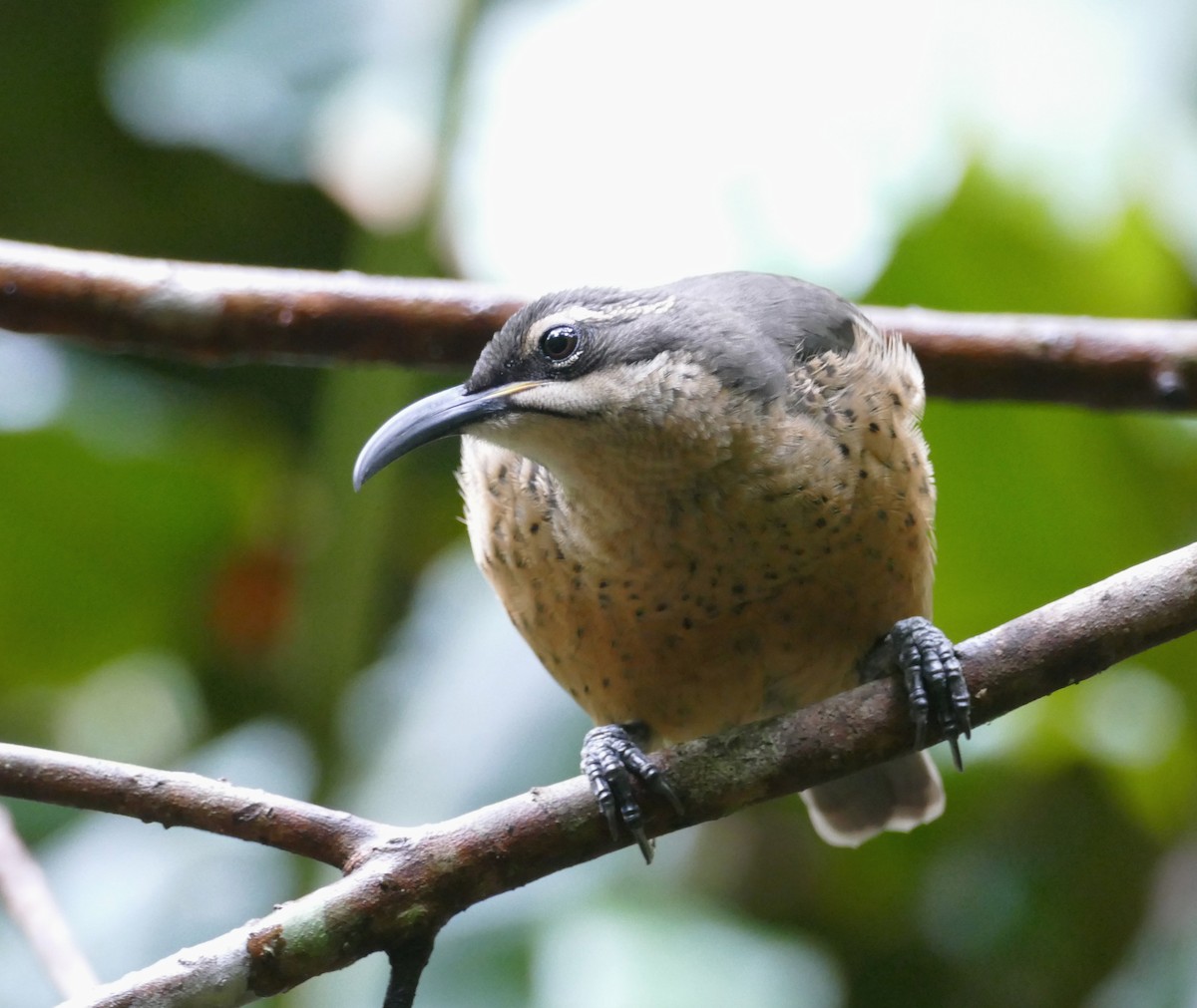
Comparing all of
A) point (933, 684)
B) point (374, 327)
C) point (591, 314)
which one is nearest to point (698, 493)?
point (591, 314)

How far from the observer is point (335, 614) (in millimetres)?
3855

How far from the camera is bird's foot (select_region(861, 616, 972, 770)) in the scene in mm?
2061

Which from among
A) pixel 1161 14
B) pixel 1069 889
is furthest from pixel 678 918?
pixel 1161 14

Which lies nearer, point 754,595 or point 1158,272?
point 754,595

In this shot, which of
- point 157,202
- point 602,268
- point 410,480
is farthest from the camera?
point 157,202

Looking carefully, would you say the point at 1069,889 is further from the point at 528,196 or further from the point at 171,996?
the point at 171,996

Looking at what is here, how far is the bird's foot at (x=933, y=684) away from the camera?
2.06m

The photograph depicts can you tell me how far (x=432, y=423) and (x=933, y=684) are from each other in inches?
34.5

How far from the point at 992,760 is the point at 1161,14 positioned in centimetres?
199

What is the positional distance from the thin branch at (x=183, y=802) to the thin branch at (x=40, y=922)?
39 centimetres

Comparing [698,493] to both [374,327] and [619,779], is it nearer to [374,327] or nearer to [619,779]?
[619,779]

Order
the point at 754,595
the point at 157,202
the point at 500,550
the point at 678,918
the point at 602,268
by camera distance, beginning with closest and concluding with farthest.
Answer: the point at 754,595 → the point at 500,550 → the point at 678,918 → the point at 602,268 → the point at 157,202

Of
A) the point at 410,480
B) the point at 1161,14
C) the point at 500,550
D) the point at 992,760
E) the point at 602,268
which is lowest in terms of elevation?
the point at 992,760

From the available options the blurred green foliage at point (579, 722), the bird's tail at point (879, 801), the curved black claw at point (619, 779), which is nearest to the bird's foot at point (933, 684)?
the curved black claw at point (619, 779)
